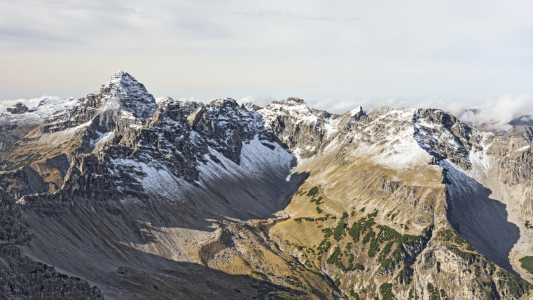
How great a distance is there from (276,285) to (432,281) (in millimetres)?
86984

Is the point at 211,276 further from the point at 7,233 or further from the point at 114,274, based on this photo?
the point at 7,233

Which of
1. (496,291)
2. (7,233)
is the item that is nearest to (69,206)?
(7,233)

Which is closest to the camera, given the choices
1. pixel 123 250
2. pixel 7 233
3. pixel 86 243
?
pixel 7 233

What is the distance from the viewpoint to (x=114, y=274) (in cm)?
15650

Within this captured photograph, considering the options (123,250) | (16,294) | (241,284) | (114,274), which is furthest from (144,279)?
(16,294)

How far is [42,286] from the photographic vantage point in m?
102

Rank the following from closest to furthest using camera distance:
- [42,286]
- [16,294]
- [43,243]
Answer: [16,294], [42,286], [43,243]

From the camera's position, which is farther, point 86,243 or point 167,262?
point 167,262

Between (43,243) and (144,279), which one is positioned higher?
(43,243)

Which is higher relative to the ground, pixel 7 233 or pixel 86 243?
pixel 7 233

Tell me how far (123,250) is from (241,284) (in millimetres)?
65965

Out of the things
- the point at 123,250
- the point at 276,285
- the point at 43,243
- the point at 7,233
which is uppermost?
the point at 7,233

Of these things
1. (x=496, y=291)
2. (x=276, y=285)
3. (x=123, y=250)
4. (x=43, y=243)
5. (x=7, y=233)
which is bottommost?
(x=496, y=291)

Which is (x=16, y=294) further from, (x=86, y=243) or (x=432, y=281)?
(x=432, y=281)
